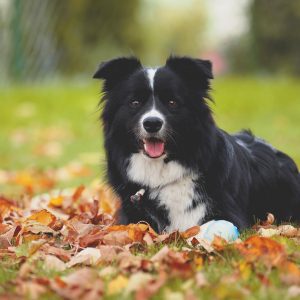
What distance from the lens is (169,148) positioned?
4.82 meters

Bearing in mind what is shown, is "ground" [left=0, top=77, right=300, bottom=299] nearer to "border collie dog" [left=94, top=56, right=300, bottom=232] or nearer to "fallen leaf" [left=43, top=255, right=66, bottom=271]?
"fallen leaf" [left=43, top=255, right=66, bottom=271]

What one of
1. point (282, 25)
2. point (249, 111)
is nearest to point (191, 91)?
point (249, 111)

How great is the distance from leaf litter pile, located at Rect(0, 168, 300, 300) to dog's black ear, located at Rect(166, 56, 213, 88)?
1.11 meters

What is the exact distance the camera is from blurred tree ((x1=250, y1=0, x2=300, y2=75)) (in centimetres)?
2053

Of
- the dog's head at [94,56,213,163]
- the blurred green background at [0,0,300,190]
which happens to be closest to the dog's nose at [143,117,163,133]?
the dog's head at [94,56,213,163]

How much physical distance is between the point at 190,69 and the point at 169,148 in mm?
596

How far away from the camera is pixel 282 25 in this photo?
20625mm

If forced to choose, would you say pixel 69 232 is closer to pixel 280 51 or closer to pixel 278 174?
pixel 278 174

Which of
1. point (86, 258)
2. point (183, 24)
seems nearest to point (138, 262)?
point (86, 258)

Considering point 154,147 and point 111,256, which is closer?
point 111,256

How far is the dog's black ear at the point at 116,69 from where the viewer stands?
494 centimetres

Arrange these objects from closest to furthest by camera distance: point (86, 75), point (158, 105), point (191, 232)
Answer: point (191, 232) < point (158, 105) < point (86, 75)

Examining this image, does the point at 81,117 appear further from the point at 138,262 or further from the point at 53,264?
the point at 138,262

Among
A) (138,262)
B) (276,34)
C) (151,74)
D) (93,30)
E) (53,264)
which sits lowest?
(53,264)
